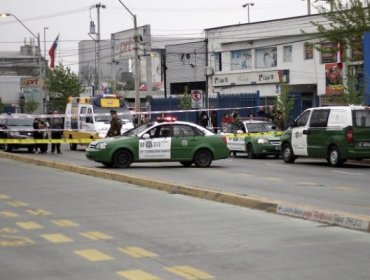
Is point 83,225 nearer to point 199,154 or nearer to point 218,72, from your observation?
point 199,154

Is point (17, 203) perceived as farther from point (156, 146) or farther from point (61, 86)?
point (61, 86)

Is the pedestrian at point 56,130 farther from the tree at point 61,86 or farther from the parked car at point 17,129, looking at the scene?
the tree at point 61,86

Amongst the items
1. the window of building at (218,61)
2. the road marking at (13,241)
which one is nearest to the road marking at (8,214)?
the road marking at (13,241)

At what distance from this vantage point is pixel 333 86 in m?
43.8

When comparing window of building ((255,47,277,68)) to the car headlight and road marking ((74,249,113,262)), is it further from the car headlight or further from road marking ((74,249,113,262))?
road marking ((74,249,113,262))

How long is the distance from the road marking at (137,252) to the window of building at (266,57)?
42.4 meters

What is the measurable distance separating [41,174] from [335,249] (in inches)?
482

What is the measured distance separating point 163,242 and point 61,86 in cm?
6269

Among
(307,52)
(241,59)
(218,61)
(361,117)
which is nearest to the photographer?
(361,117)

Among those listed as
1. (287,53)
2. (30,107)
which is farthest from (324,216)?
(30,107)

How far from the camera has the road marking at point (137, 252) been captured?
807 centimetres

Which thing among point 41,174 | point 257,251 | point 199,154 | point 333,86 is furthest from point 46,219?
point 333,86

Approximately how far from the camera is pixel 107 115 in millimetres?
31859

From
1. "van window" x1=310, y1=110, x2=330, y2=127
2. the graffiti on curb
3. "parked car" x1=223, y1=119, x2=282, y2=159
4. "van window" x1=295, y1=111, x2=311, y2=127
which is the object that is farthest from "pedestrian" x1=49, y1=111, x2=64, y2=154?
the graffiti on curb
